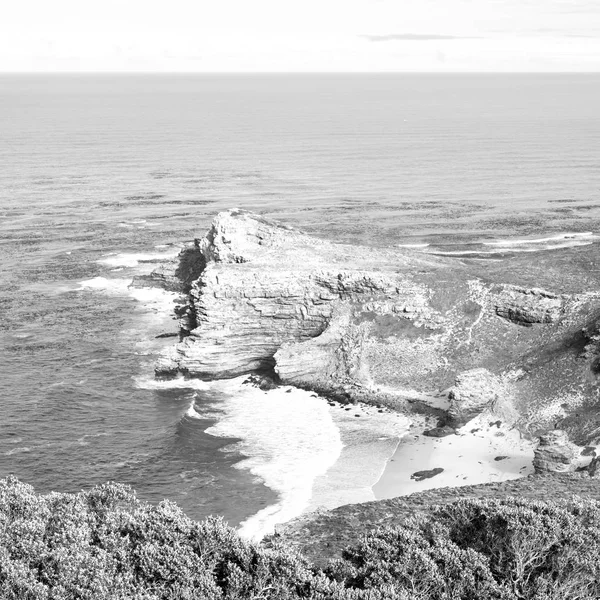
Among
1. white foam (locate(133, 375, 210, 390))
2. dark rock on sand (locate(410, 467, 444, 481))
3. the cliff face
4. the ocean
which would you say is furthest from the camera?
white foam (locate(133, 375, 210, 390))

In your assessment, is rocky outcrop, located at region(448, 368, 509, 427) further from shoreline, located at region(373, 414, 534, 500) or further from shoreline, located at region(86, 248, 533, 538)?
shoreline, located at region(86, 248, 533, 538)

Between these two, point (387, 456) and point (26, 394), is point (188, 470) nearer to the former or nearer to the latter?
point (387, 456)

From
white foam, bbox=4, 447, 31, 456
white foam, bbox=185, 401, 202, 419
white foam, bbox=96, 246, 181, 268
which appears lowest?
white foam, bbox=4, 447, 31, 456

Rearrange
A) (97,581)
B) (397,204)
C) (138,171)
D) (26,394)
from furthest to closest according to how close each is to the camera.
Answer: (138,171), (397,204), (26,394), (97,581)

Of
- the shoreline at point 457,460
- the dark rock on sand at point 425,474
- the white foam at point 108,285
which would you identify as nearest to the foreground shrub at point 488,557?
the shoreline at point 457,460

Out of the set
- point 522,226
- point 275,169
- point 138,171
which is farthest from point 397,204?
point 138,171

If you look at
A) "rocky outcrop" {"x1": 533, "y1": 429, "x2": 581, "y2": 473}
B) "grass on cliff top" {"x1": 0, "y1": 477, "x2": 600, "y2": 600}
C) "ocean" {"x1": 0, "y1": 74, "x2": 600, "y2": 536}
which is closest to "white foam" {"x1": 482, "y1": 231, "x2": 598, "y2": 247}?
"ocean" {"x1": 0, "y1": 74, "x2": 600, "y2": 536}
